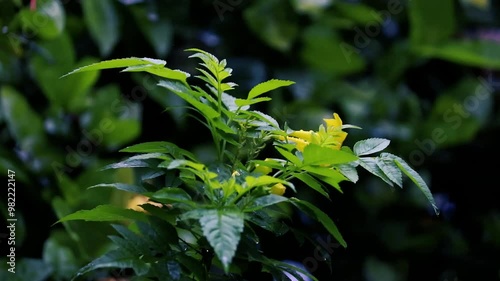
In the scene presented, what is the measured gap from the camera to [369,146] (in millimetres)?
743

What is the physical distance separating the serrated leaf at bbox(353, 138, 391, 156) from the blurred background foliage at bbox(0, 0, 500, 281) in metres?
0.89

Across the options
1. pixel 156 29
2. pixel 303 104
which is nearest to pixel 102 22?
pixel 156 29

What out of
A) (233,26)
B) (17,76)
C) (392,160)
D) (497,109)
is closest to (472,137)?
(497,109)

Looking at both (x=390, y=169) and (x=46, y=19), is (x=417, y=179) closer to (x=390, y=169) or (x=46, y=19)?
(x=390, y=169)

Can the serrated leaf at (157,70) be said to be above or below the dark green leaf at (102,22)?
above

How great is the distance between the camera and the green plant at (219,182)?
63cm

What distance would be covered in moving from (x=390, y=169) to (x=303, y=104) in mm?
1361

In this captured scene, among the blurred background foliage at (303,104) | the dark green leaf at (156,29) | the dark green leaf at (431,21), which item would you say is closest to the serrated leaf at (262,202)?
the blurred background foliage at (303,104)

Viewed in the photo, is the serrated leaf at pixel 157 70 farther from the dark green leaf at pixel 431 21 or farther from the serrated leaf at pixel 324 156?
the dark green leaf at pixel 431 21

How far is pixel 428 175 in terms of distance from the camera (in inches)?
88.4

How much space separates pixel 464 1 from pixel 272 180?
2.01 m

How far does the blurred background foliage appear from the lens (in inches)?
70.6

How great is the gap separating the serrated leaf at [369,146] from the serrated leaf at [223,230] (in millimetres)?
196

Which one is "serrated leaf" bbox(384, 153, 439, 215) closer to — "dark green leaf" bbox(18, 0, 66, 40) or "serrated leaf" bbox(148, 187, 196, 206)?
"serrated leaf" bbox(148, 187, 196, 206)
